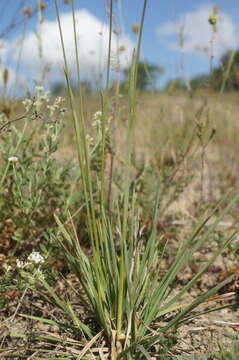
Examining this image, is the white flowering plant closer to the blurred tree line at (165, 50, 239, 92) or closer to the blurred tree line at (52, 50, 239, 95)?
the blurred tree line at (52, 50, 239, 95)

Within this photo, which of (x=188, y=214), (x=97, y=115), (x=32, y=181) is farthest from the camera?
(x=188, y=214)

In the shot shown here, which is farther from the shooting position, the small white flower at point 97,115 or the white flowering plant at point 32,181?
the small white flower at point 97,115

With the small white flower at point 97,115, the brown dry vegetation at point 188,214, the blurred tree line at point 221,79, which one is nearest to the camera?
the brown dry vegetation at point 188,214

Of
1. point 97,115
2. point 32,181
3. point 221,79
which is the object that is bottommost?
point 32,181

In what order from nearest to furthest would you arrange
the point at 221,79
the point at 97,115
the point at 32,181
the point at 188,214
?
the point at 32,181 → the point at 97,115 → the point at 188,214 → the point at 221,79

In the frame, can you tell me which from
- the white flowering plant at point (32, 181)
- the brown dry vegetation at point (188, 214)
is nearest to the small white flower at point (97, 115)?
the brown dry vegetation at point (188, 214)

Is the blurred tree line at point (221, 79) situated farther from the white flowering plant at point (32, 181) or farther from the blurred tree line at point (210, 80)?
the white flowering plant at point (32, 181)

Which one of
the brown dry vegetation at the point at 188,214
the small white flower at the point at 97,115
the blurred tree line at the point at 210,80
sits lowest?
the brown dry vegetation at the point at 188,214

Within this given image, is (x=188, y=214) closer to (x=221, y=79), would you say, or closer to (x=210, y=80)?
(x=210, y=80)

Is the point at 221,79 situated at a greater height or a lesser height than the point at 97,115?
greater

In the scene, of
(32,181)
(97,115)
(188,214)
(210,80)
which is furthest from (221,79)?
(32,181)

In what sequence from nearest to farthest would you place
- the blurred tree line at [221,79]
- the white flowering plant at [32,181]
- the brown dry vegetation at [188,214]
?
the brown dry vegetation at [188,214]
the white flowering plant at [32,181]
the blurred tree line at [221,79]

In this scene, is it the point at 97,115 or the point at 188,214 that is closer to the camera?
the point at 97,115

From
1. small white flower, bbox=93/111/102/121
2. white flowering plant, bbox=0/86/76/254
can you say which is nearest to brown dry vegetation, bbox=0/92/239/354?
small white flower, bbox=93/111/102/121
